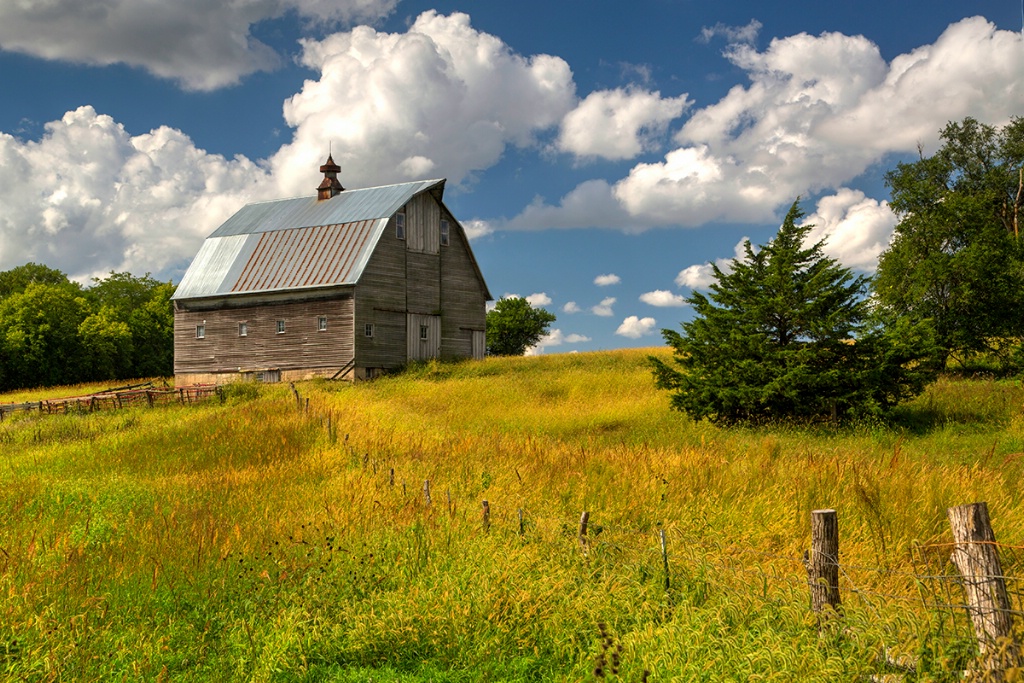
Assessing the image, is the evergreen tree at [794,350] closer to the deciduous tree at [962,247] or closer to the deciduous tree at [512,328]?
the deciduous tree at [962,247]

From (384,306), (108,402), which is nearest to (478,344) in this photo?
(384,306)

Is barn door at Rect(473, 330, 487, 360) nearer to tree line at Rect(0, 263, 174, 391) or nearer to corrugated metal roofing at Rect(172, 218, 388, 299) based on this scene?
corrugated metal roofing at Rect(172, 218, 388, 299)

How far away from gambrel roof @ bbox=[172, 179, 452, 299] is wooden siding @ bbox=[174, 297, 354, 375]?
3.07ft

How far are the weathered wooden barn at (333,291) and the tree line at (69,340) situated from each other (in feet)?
65.4

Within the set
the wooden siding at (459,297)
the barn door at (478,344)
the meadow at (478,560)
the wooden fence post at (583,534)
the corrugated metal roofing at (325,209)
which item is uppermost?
the corrugated metal roofing at (325,209)

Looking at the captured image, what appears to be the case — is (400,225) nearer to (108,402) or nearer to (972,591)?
(108,402)

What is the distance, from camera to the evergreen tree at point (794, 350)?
661 inches

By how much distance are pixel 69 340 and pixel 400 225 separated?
103 feet

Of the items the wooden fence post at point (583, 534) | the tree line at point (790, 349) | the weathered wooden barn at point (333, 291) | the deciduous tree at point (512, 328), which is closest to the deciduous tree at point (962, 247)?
the tree line at point (790, 349)

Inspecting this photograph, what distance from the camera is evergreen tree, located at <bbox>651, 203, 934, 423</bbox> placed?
1678 centimetres

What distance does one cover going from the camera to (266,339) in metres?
32.4

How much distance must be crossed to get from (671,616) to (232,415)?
15989mm

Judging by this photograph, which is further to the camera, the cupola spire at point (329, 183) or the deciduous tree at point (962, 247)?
the cupola spire at point (329, 183)

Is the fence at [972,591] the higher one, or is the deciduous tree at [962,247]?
the deciduous tree at [962,247]
